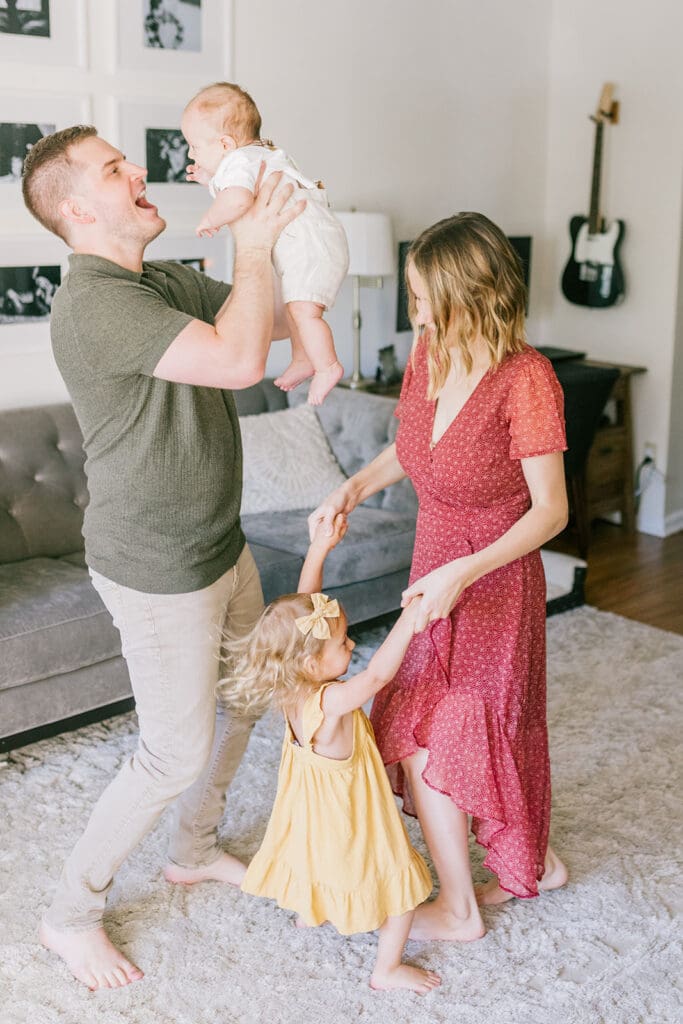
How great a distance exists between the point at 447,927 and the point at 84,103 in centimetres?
278

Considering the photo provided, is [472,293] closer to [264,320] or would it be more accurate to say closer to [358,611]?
[264,320]

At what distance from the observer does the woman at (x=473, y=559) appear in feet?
6.49

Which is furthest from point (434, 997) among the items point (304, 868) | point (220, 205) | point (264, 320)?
point (220, 205)

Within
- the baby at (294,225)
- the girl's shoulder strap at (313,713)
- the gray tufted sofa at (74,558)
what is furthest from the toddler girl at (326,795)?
the gray tufted sofa at (74,558)

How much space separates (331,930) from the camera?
2.29m

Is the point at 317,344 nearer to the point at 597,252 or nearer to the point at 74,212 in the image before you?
the point at 74,212

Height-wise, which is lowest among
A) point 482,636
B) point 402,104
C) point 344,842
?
point 344,842

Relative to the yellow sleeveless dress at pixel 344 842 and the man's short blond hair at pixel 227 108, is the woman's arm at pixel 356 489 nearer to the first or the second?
the yellow sleeveless dress at pixel 344 842

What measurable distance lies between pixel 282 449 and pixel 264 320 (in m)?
2.09

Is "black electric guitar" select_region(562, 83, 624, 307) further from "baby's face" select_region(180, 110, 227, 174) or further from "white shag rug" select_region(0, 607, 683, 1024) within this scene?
"baby's face" select_region(180, 110, 227, 174)

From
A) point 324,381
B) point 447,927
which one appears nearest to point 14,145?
point 324,381

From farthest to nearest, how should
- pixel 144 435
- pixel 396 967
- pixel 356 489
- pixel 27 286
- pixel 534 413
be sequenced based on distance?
pixel 27 286 < pixel 356 489 < pixel 396 967 < pixel 534 413 < pixel 144 435

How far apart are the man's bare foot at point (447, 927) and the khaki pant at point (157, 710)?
21.9 inches

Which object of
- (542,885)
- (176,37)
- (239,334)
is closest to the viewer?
(239,334)
